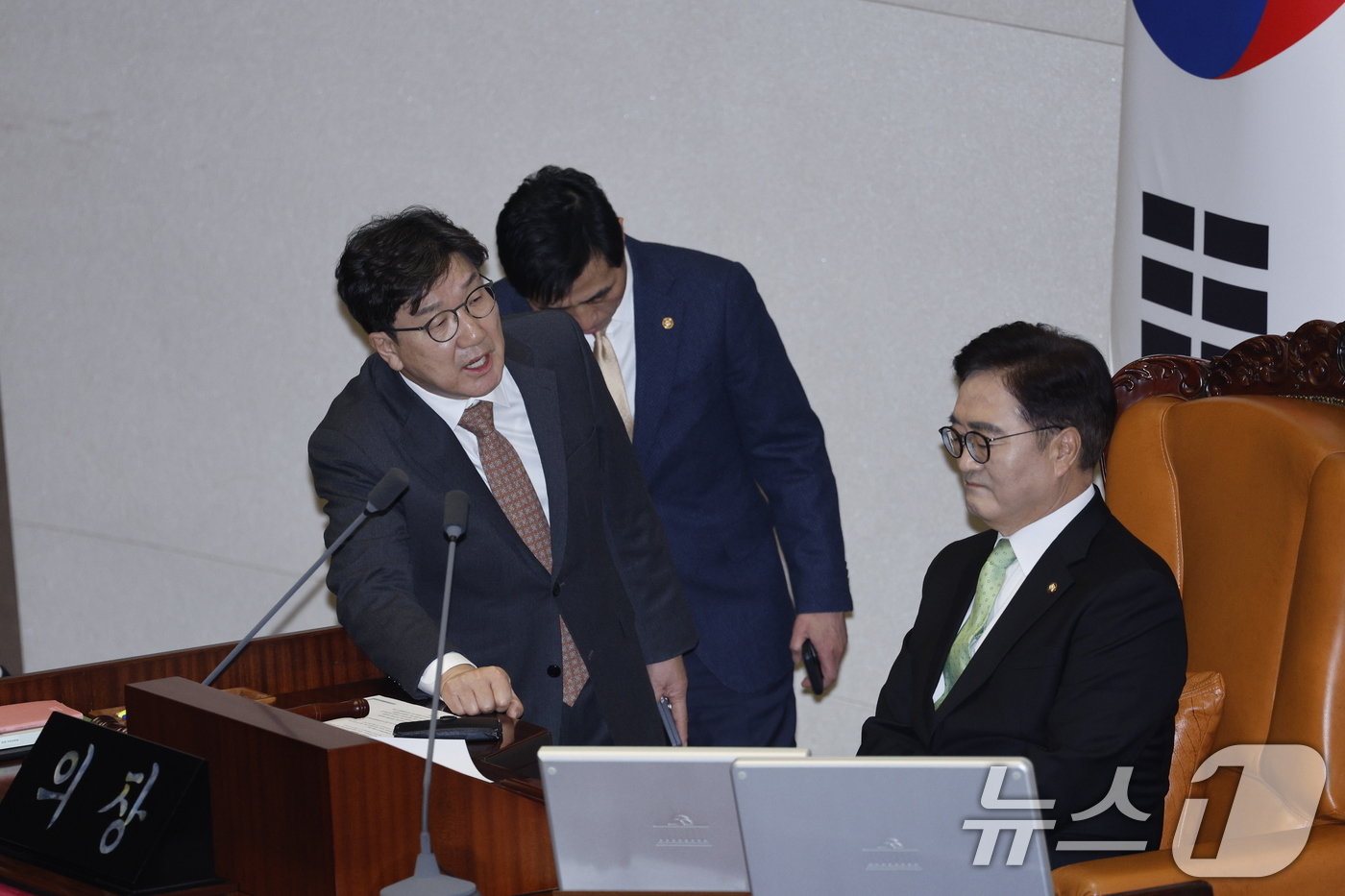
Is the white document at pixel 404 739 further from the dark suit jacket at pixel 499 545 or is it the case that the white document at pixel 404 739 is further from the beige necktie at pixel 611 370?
the beige necktie at pixel 611 370

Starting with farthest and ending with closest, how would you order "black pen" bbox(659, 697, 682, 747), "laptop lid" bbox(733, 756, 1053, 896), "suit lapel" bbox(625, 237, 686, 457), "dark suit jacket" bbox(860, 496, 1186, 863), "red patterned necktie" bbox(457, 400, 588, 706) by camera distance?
"suit lapel" bbox(625, 237, 686, 457)
"black pen" bbox(659, 697, 682, 747)
"red patterned necktie" bbox(457, 400, 588, 706)
"dark suit jacket" bbox(860, 496, 1186, 863)
"laptop lid" bbox(733, 756, 1053, 896)

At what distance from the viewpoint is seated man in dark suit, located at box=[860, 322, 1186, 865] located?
203 centimetres

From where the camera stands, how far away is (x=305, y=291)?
432 cm

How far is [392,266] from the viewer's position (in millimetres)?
2383

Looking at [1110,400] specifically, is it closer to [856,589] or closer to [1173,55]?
[1173,55]

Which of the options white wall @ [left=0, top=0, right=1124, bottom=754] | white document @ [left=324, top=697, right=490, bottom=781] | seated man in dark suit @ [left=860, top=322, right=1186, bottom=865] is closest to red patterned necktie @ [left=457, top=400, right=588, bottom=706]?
white document @ [left=324, top=697, right=490, bottom=781]

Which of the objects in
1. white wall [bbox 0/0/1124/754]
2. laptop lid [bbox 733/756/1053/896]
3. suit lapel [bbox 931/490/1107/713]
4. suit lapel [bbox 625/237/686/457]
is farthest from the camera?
white wall [bbox 0/0/1124/754]

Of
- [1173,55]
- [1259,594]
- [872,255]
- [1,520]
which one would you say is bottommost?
[1,520]

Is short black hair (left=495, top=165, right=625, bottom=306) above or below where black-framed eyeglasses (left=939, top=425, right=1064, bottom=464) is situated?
above

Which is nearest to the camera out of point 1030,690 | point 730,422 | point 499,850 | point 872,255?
point 499,850

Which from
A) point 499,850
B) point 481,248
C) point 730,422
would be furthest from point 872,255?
point 499,850

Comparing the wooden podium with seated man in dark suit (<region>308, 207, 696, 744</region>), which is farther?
seated man in dark suit (<region>308, 207, 696, 744</region>)

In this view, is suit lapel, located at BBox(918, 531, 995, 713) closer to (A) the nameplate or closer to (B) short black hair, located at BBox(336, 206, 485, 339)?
(B) short black hair, located at BBox(336, 206, 485, 339)

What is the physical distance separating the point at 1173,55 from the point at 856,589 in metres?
1.60
